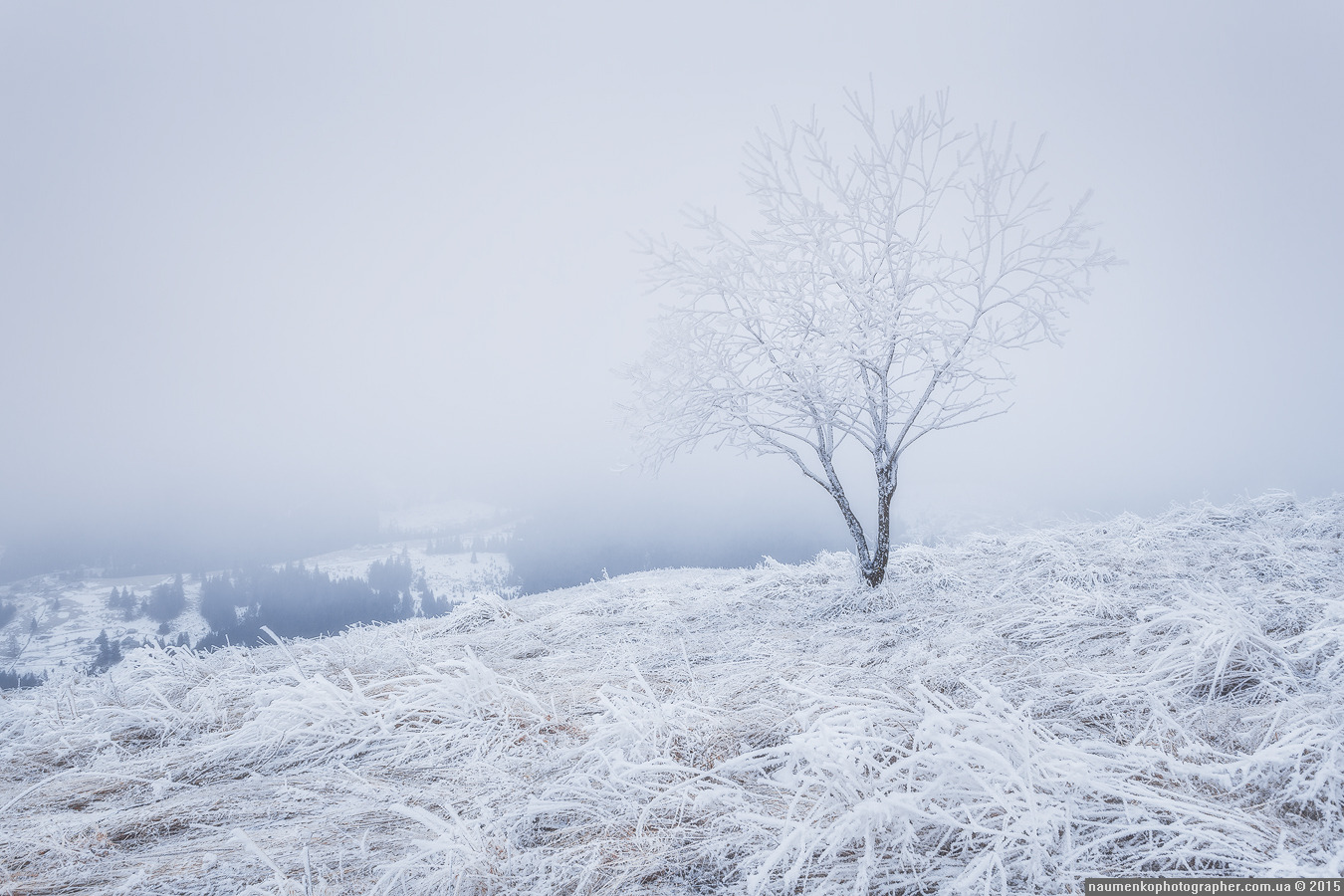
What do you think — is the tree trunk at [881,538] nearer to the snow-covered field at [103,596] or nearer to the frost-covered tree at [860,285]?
the frost-covered tree at [860,285]

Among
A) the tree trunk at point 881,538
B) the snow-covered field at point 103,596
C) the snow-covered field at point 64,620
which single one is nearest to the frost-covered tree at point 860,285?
the tree trunk at point 881,538

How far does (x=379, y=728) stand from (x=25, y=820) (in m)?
1.68

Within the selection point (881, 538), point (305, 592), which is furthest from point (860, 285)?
point (305, 592)

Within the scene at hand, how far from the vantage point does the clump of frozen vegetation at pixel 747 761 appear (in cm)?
209

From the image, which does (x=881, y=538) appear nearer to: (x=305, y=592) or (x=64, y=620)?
(x=305, y=592)

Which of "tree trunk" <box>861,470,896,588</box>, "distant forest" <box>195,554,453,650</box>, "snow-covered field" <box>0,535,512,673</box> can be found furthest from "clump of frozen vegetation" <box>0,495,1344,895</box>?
"distant forest" <box>195,554,453,650</box>

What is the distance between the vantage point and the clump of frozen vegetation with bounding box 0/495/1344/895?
2.09m

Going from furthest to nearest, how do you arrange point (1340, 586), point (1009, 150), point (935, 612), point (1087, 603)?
point (1009, 150), point (935, 612), point (1087, 603), point (1340, 586)

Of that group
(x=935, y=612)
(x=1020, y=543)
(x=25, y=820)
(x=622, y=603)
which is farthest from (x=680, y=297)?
(x=25, y=820)

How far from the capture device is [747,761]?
2.91 metres

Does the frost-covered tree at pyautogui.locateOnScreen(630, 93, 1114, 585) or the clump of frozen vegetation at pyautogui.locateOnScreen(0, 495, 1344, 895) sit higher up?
the frost-covered tree at pyautogui.locateOnScreen(630, 93, 1114, 585)

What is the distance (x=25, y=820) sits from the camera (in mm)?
3000

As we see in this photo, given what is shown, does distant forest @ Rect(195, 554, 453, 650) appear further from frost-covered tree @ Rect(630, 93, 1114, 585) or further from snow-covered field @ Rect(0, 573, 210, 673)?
frost-covered tree @ Rect(630, 93, 1114, 585)

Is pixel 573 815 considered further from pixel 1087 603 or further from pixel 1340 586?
pixel 1340 586
